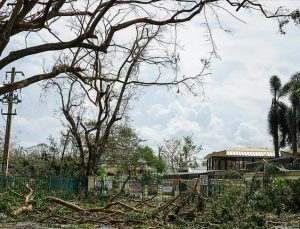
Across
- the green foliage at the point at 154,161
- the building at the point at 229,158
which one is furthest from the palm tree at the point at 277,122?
the green foliage at the point at 154,161

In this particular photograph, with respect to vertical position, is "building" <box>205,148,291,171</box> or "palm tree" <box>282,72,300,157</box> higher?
"palm tree" <box>282,72,300,157</box>

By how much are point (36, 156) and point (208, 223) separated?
102 feet

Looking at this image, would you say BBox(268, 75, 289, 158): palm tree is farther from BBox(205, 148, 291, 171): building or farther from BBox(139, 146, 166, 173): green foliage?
BBox(139, 146, 166, 173): green foliage

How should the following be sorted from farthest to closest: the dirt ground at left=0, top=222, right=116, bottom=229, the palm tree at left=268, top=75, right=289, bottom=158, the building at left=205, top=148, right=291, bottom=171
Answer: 1. the building at left=205, top=148, right=291, bottom=171
2. the palm tree at left=268, top=75, right=289, bottom=158
3. the dirt ground at left=0, top=222, right=116, bottom=229

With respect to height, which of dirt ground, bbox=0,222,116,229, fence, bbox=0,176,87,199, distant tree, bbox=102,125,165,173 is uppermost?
distant tree, bbox=102,125,165,173

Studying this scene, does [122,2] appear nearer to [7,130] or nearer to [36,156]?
[7,130]

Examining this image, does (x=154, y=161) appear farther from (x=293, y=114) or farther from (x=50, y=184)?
(x=50, y=184)

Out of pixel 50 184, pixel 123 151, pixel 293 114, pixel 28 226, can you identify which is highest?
pixel 293 114

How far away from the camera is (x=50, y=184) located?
33344 millimetres

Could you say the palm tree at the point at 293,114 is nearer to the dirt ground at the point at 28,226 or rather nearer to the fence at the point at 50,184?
the fence at the point at 50,184

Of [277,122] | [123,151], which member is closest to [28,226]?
[123,151]

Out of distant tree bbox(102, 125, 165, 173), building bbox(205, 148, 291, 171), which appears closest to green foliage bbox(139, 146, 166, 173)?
building bbox(205, 148, 291, 171)

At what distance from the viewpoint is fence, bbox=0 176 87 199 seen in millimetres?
31781

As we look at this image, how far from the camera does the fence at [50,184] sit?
31.8 meters
